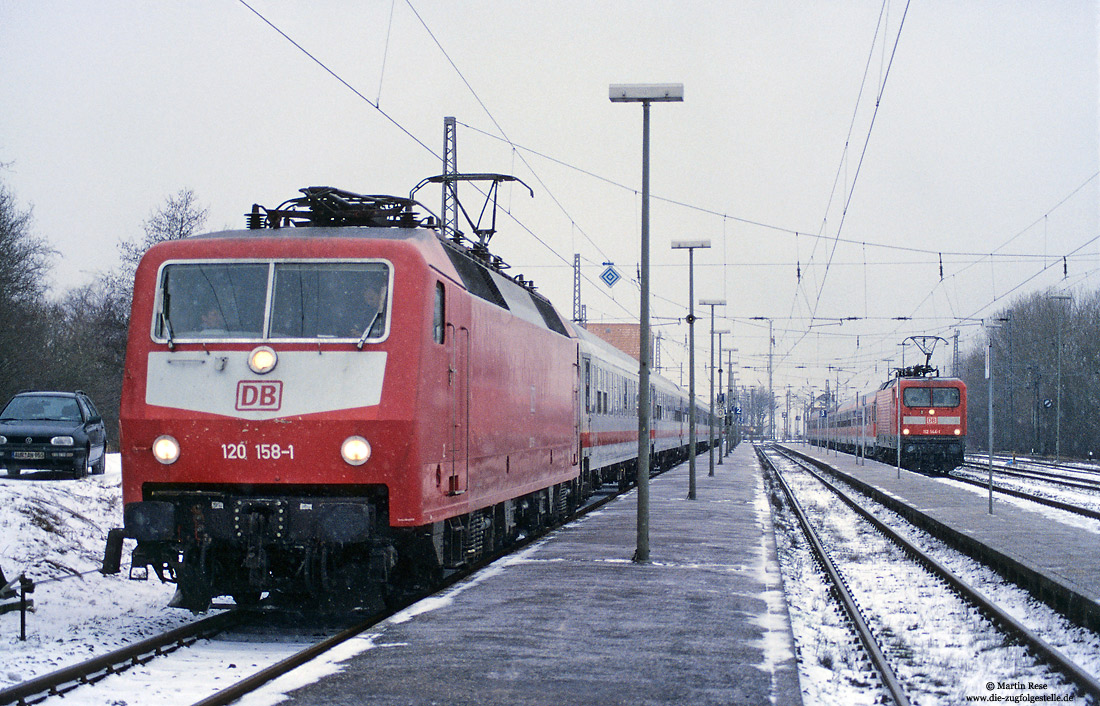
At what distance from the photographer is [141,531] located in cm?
877

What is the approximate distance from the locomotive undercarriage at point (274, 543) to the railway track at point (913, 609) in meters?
4.00

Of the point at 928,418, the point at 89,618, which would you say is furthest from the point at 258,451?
the point at 928,418

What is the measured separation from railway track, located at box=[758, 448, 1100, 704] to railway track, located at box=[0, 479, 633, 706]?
4.09m

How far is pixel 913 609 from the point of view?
38.2ft

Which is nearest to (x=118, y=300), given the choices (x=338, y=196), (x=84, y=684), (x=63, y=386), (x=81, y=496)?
(x=63, y=386)

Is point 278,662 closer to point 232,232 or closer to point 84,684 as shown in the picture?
point 84,684

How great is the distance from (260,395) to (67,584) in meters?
4.55

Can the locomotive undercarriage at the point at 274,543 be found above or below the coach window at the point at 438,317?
below

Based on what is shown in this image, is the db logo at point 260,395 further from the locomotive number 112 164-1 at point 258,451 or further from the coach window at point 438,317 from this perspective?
the coach window at point 438,317

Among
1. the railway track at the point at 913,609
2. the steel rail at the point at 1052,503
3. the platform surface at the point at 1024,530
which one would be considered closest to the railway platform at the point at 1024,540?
the platform surface at the point at 1024,530

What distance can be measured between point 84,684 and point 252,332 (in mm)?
3029

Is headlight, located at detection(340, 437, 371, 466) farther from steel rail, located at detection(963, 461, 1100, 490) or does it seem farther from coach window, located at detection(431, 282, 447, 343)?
steel rail, located at detection(963, 461, 1100, 490)

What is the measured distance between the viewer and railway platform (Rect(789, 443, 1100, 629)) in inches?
431

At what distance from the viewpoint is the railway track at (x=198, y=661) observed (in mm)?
6730
